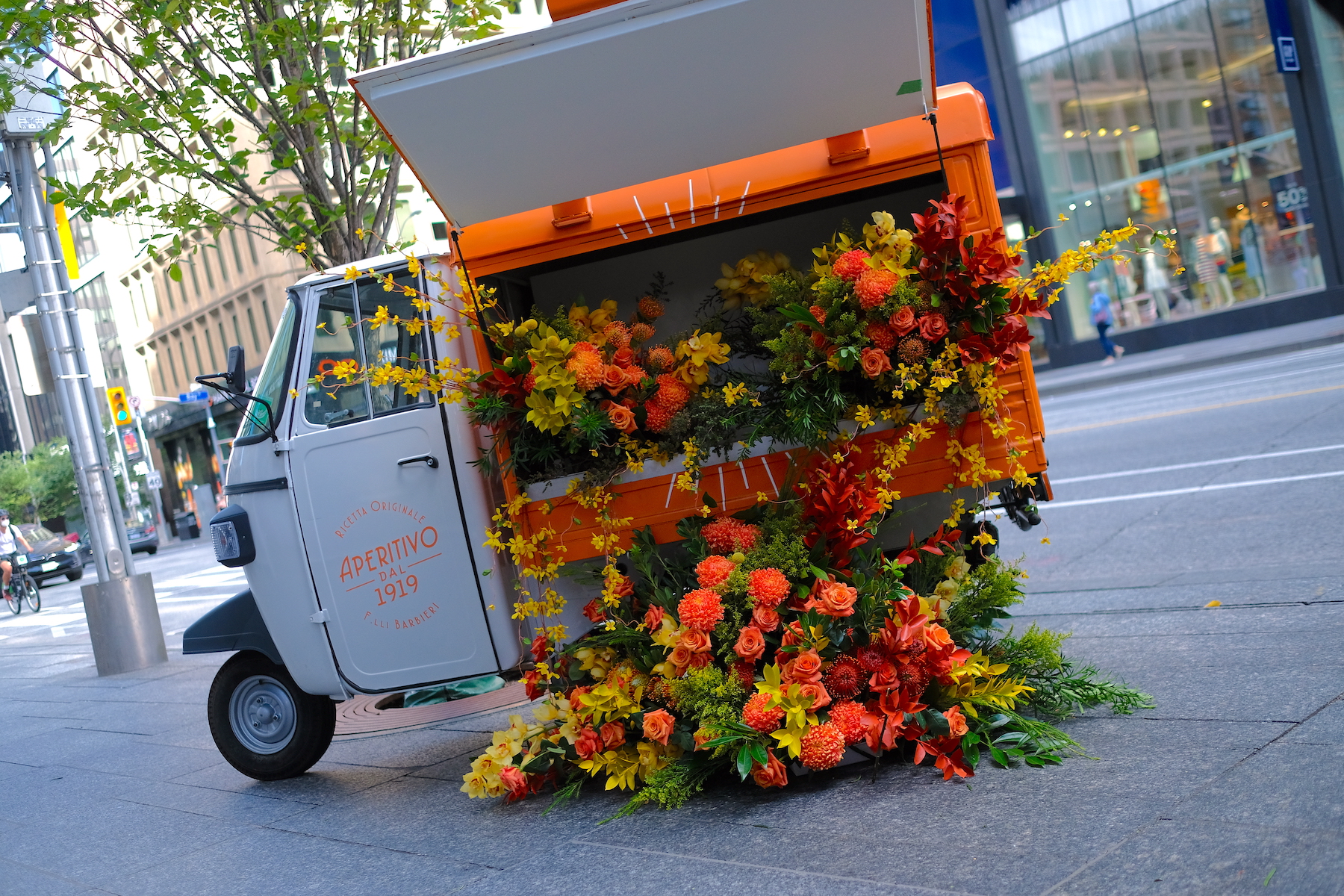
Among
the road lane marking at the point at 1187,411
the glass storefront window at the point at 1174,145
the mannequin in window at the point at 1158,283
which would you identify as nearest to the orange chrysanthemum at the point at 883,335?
the road lane marking at the point at 1187,411

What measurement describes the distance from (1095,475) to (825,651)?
24.0 feet

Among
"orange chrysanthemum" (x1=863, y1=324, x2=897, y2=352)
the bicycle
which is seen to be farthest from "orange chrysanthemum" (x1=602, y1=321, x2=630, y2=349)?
the bicycle

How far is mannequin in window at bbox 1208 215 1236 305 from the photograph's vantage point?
21500 millimetres

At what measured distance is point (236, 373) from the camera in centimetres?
518

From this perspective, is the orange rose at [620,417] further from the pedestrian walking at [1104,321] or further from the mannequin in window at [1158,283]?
the mannequin in window at [1158,283]

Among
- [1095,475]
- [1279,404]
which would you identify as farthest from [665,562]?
[1279,404]

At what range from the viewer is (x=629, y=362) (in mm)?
4684

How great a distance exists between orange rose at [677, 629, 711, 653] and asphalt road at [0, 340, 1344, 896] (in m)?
0.59

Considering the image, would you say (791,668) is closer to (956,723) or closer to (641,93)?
(956,723)

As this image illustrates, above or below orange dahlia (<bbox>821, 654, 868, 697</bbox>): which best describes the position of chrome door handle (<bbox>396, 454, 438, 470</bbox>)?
above

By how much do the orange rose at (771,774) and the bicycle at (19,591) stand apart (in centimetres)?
2181

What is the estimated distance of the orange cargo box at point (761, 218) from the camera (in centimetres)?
446

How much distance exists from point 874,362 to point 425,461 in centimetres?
205

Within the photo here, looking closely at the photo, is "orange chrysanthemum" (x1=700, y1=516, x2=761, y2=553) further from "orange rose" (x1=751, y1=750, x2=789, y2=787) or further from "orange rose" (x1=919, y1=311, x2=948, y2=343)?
"orange rose" (x1=919, y1=311, x2=948, y2=343)
